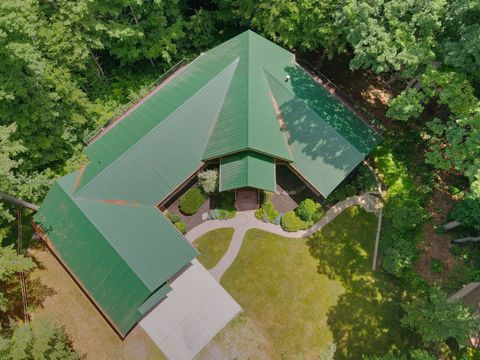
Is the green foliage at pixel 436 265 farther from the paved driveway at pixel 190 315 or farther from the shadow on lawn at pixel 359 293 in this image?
the paved driveway at pixel 190 315

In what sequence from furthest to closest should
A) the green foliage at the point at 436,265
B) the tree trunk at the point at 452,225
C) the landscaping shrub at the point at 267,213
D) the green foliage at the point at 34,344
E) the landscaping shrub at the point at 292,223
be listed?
the landscaping shrub at the point at 267,213
the landscaping shrub at the point at 292,223
the green foliage at the point at 436,265
the tree trunk at the point at 452,225
the green foliage at the point at 34,344

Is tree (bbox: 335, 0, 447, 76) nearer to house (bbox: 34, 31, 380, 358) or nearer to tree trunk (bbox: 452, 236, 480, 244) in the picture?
house (bbox: 34, 31, 380, 358)

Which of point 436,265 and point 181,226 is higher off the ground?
point 181,226

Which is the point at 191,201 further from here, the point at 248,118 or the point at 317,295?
the point at 317,295

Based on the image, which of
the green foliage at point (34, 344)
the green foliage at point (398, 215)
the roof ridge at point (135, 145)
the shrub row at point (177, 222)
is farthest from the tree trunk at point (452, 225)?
the green foliage at point (34, 344)

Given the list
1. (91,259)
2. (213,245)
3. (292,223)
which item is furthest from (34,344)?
(292,223)

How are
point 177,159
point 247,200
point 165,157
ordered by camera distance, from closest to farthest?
point 165,157, point 177,159, point 247,200
